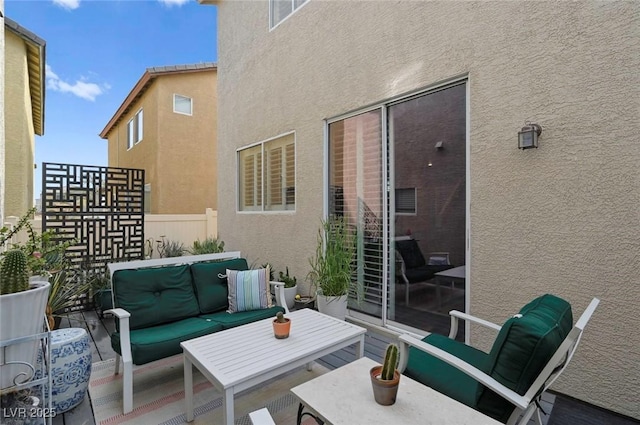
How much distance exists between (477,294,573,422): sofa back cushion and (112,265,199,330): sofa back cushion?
2.71 m

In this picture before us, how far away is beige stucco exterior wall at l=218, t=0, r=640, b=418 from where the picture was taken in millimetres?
2283

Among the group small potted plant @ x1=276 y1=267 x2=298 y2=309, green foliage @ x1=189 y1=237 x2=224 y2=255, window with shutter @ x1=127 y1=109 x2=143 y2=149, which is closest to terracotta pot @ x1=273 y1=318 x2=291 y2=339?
small potted plant @ x1=276 y1=267 x2=298 y2=309

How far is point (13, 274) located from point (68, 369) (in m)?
1.10

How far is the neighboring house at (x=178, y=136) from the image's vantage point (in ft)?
33.5

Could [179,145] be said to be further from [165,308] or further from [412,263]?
[412,263]

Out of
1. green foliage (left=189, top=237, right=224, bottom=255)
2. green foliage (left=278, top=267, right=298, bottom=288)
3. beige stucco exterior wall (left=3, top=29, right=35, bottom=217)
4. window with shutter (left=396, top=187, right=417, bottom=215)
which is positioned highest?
beige stucco exterior wall (left=3, top=29, right=35, bottom=217)

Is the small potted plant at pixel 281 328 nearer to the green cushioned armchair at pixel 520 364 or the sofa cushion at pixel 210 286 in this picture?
the green cushioned armchair at pixel 520 364

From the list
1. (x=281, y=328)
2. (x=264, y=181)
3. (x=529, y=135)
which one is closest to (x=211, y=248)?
(x=264, y=181)

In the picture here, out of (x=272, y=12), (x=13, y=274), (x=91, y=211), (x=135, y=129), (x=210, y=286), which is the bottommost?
(x=210, y=286)

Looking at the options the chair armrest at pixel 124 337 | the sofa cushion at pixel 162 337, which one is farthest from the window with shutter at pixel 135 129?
the chair armrest at pixel 124 337

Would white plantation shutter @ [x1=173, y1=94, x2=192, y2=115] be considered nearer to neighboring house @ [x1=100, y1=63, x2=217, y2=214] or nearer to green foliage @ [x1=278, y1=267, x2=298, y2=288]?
neighboring house @ [x1=100, y1=63, x2=217, y2=214]

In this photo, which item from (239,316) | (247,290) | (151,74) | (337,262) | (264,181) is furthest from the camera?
(151,74)

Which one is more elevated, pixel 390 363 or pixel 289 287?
pixel 390 363

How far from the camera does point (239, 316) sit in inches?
129
